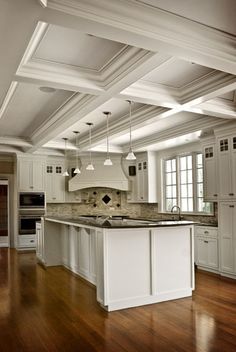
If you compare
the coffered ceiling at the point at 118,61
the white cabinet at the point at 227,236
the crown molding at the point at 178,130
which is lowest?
the white cabinet at the point at 227,236

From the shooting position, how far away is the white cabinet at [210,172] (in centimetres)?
612

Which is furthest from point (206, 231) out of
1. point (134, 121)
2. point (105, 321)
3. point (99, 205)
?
point (99, 205)

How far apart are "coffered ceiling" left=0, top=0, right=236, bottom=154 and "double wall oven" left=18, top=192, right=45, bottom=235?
10.1 feet

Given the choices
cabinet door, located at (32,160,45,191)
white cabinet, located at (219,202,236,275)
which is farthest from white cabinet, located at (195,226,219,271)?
cabinet door, located at (32,160,45,191)

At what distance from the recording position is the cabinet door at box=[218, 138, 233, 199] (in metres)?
5.76

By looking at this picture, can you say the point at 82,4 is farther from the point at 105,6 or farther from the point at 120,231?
the point at 120,231

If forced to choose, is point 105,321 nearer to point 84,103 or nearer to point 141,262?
point 141,262

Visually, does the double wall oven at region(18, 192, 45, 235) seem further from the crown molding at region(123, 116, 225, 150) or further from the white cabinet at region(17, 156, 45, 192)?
the crown molding at region(123, 116, 225, 150)

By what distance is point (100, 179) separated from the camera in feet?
30.9

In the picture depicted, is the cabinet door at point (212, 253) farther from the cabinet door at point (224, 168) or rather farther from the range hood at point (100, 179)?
the range hood at point (100, 179)

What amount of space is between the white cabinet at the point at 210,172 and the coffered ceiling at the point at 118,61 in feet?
1.35

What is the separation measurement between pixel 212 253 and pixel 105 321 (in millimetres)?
3121

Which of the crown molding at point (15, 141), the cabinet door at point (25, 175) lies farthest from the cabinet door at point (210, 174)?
the cabinet door at point (25, 175)

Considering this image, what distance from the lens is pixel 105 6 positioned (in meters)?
2.49
